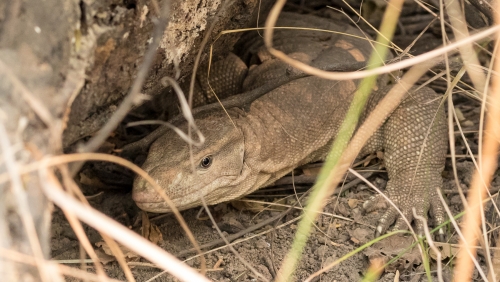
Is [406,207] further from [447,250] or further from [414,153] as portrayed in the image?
[447,250]

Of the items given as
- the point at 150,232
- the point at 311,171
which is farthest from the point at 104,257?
the point at 311,171

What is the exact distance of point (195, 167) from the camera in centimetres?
296

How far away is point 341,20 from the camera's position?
4.77m

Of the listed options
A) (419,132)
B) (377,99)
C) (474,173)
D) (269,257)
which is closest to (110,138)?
(269,257)

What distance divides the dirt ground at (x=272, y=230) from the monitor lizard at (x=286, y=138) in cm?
15

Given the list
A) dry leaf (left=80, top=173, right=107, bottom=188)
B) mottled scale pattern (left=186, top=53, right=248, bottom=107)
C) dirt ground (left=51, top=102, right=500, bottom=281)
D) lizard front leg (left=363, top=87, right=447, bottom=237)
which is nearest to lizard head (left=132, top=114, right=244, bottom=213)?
dirt ground (left=51, top=102, right=500, bottom=281)

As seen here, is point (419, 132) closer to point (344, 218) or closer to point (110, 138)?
point (344, 218)

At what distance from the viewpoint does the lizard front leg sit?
348 cm

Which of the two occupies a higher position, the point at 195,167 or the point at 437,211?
the point at 195,167

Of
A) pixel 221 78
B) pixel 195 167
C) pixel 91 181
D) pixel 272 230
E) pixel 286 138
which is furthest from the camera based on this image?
pixel 221 78

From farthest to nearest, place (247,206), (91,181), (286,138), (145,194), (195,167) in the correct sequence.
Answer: (91,181) → (247,206) → (286,138) → (195,167) → (145,194)

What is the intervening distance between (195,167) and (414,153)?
160 centimetres

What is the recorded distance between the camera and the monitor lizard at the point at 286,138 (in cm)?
297

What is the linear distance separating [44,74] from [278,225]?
1.94 metres
